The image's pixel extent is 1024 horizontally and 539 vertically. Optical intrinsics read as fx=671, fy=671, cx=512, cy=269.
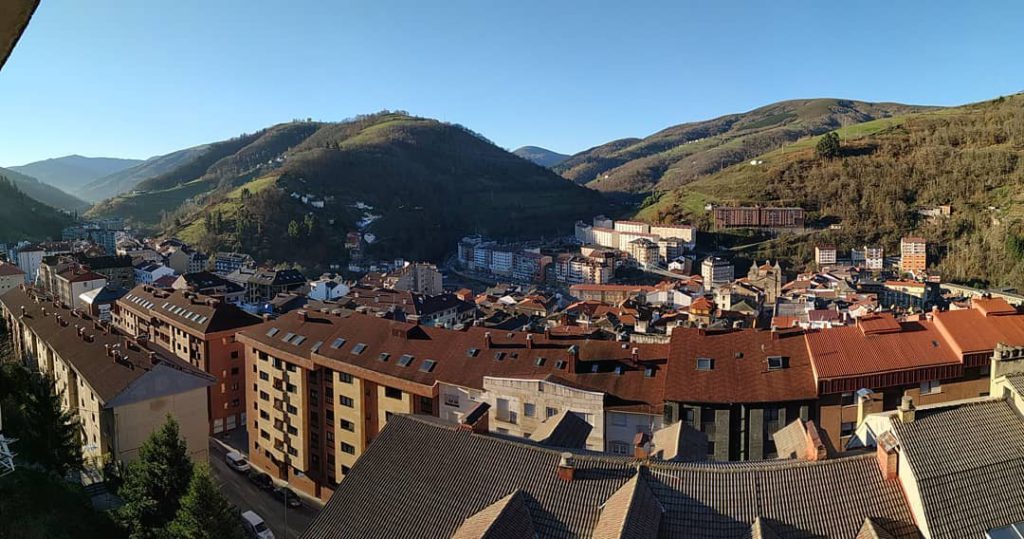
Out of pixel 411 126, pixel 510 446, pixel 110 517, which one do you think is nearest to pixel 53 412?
pixel 110 517

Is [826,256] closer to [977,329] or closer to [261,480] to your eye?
[977,329]

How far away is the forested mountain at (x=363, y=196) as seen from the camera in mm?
96875

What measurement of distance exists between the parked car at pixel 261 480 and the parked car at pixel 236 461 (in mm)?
605

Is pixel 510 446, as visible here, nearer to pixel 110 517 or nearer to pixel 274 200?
pixel 110 517

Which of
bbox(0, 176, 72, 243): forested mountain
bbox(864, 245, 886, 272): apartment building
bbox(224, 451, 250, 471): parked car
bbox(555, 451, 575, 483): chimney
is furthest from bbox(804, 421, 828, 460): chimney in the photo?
bbox(0, 176, 72, 243): forested mountain

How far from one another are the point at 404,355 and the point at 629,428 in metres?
7.86

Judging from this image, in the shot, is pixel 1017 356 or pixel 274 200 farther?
pixel 274 200

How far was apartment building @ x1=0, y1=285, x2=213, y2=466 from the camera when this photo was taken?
2130 centimetres

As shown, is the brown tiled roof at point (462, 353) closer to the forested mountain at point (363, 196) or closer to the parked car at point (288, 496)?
the parked car at point (288, 496)

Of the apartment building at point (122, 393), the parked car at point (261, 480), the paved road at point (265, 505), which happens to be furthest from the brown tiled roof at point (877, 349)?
the apartment building at point (122, 393)

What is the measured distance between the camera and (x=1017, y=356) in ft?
41.8

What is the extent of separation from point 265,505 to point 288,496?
0.80 metres

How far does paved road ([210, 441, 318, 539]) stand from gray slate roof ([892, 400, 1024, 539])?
61.6 feet

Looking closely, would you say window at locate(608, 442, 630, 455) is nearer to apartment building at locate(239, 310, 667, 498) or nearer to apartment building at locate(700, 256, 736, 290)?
apartment building at locate(239, 310, 667, 498)
